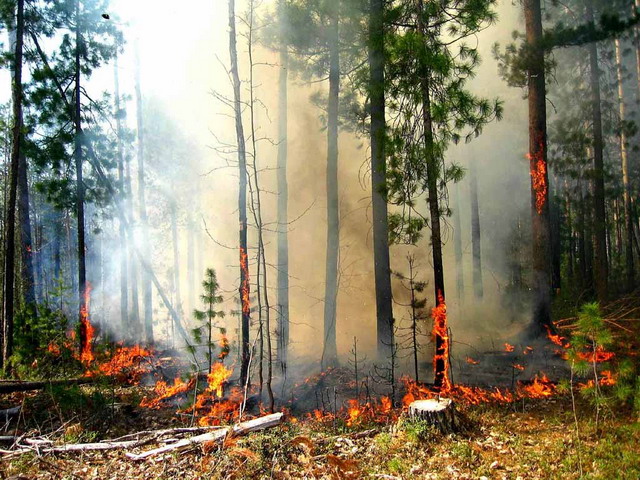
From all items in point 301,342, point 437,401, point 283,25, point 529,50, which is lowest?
point 301,342

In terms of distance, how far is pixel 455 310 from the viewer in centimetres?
1877

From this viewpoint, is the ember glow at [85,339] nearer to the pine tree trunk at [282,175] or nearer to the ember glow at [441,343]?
the pine tree trunk at [282,175]

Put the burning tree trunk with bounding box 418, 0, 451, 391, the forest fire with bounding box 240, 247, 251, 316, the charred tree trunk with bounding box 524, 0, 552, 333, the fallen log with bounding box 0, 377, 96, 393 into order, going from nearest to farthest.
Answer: the burning tree trunk with bounding box 418, 0, 451, 391
the fallen log with bounding box 0, 377, 96, 393
the forest fire with bounding box 240, 247, 251, 316
the charred tree trunk with bounding box 524, 0, 552, 333

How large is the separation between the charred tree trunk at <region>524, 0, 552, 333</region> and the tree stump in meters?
5.71

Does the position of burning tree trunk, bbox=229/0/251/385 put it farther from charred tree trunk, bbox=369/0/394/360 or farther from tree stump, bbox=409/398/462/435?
tree stump, bbox=409/398/462/435

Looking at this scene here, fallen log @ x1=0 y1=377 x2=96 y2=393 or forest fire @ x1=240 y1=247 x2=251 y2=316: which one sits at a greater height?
forest fire @ x1=240 y1=247 x2=251 y2=316

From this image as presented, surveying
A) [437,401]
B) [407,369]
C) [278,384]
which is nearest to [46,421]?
[278,384]

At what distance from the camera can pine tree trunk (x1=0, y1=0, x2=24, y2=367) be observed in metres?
10.3

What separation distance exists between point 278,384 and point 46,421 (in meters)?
4.87

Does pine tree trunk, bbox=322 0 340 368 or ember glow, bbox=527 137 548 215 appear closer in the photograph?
ember glow, bbox=527 137 548 215

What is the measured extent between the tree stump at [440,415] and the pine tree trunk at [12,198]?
10.2 metres

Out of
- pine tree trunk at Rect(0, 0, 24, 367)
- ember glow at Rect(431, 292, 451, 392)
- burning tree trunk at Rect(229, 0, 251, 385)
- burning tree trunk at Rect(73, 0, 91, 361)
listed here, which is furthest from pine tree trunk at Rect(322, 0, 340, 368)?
pine tree trunk at Rect(0, 0, 24, 367)

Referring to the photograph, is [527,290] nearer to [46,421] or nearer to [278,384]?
[278,384]

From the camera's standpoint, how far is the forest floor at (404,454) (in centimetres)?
483
